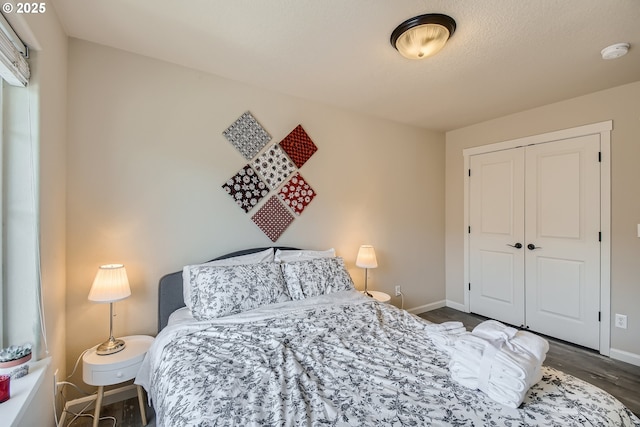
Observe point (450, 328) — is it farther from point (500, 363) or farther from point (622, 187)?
point (622, 187)

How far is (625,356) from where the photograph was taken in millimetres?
2592

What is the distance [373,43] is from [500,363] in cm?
197

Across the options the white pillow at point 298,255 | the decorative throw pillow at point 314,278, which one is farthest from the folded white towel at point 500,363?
the white pillow at point 298,255

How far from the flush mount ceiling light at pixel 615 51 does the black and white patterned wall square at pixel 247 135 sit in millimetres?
2610

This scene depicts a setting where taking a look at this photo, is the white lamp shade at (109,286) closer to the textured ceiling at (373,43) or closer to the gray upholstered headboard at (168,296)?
the gray upholstered headboard at (168,296)

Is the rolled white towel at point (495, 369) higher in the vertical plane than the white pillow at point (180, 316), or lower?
higher

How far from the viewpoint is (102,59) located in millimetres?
2020

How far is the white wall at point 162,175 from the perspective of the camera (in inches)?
77.0

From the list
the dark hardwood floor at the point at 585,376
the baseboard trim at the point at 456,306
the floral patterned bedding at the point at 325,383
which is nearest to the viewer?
the floral patterned bedding at the point at 325,383

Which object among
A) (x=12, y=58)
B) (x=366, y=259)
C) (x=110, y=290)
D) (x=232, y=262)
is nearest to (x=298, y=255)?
(x=232, y=262)

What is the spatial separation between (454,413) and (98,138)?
8.41 feet

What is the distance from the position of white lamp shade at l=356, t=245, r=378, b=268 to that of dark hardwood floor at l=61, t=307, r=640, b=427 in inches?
56.9

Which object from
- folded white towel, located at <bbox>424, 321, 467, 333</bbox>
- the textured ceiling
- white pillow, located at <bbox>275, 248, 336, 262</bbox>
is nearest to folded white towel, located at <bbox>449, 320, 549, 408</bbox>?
folded white towel, located at <bbox>424, 321, 467, 333</bbox>

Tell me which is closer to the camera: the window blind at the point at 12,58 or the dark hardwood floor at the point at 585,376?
the window blind at the point at 12,58
